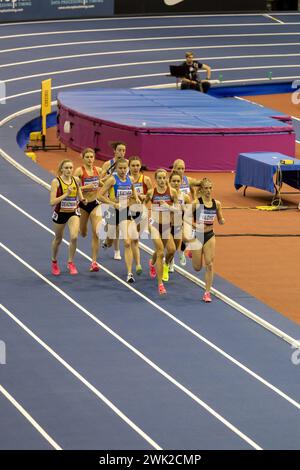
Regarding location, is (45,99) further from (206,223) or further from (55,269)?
(206,223)

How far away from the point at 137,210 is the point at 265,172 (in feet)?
20.8

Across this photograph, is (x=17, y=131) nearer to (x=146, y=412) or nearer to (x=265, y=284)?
(x=265, y=284)

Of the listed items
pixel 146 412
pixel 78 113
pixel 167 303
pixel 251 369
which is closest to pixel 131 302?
pixel 167 303

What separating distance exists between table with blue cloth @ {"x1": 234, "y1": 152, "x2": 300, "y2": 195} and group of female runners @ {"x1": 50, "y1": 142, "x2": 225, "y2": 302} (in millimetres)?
5345

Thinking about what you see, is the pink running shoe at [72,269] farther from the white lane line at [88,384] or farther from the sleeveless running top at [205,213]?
the sleeveless running top at [205,213]

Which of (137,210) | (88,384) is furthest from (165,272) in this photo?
(88,384)

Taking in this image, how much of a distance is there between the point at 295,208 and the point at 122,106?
6.81 metres

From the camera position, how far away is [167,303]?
16797mm

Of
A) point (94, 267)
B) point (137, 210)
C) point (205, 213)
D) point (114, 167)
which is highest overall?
Answer: point (114, 167)

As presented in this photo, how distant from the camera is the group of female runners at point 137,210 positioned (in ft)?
55.4

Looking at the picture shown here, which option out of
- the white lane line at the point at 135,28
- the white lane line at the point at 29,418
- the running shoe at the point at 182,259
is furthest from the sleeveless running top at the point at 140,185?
the white lane line at the point at 135,28

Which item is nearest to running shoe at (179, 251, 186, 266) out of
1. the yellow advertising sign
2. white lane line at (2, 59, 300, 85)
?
the yellow advertising sign

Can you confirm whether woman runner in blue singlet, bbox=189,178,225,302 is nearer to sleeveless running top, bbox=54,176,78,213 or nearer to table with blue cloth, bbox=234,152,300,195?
sleeveless running top, bbox=54,176,78,213

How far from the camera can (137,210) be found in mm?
17703
